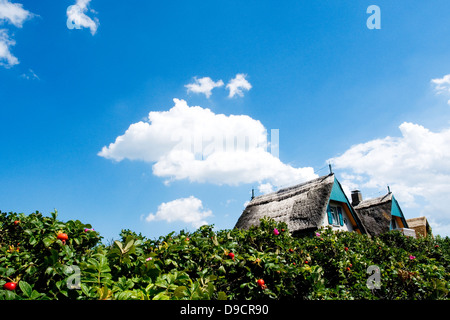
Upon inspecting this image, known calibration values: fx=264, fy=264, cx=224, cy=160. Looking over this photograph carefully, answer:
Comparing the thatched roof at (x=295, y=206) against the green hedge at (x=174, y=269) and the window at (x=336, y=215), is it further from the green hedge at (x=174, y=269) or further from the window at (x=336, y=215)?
the green hedge at (x=174, y=269)

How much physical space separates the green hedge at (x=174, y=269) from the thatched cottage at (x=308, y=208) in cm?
878

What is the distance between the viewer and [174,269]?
9.20ft

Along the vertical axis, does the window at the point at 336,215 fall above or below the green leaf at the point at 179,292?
above

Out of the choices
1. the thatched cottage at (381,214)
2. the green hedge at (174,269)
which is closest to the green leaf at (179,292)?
the green hedge at (174,269)

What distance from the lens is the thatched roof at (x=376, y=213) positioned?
67.9 feet

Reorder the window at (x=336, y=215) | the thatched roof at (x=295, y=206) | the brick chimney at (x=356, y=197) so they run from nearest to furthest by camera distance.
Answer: the thatched roof at (x=295, y=206)
the window at (x=336, y=215)
the brick chimney at (x=356, y=197)

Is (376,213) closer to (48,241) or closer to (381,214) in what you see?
(381,214)

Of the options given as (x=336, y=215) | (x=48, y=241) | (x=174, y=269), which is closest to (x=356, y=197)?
(x=336, y=215)

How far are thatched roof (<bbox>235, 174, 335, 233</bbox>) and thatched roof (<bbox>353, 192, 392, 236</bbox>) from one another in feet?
23.1

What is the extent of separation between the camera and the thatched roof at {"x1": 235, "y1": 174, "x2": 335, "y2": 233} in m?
14.7
